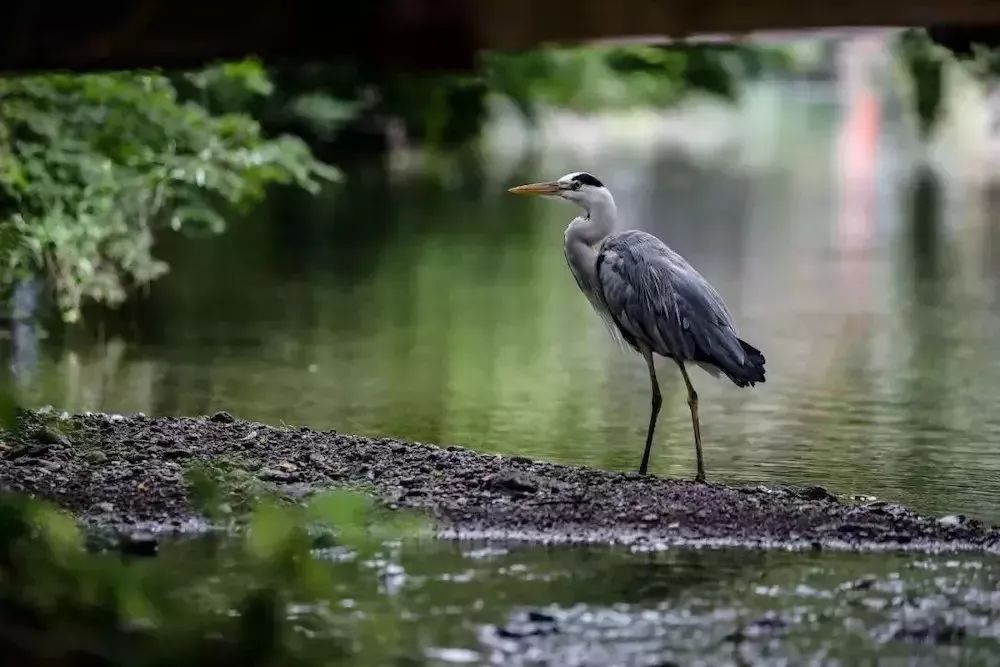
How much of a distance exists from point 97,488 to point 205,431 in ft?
4.01

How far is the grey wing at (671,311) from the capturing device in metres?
9.73

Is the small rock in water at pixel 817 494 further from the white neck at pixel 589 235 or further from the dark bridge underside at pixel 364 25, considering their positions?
the dark bridge underside at pixel 364 25

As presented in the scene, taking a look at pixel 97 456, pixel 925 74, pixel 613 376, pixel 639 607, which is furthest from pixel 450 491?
Answer: pixel 925 74

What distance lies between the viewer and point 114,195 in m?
16.0

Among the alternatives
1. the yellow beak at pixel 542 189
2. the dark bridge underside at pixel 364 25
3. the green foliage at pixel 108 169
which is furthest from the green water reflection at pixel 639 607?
the green foliage at pixel 108 169

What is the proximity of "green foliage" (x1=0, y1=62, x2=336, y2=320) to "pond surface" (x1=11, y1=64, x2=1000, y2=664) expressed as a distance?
2.47ft

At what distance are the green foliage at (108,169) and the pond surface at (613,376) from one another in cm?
75

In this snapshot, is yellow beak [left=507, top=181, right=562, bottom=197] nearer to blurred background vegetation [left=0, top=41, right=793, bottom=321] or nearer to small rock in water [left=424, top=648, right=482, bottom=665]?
blurred background vegetation [left=0, top=41, right=793, bottom=321]

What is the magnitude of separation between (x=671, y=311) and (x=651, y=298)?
139 millimetres

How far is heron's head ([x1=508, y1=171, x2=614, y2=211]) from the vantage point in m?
10.3

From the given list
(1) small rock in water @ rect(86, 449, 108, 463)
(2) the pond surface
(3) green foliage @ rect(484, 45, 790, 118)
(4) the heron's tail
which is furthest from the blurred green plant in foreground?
(3) green foliage @ rect(484, 45, 790, 118)

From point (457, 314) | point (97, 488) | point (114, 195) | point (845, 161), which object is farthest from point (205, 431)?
point (845, 161)

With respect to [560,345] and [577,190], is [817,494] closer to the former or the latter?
[577,190]

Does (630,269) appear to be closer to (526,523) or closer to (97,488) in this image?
(526,523)
